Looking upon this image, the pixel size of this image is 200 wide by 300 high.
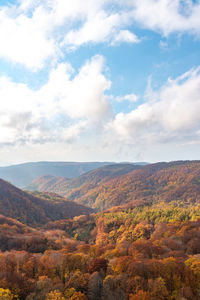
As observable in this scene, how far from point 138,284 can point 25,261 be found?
107 ft

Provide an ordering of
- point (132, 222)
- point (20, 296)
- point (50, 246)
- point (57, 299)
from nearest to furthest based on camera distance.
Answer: point (57, 299) → point (20, 296) → point (50, 246) → point (132, 222)

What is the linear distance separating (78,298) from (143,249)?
1491 inches

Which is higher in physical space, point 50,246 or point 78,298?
point 78,298

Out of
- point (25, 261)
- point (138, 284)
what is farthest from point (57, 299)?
point (25, 261)

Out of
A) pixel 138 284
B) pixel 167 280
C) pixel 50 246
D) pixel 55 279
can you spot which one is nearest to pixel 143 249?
pixel 167 280

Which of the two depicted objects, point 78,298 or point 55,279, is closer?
point 78,298

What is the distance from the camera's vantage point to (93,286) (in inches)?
1495

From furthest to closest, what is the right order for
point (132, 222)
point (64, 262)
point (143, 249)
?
point (132, 222), point (143, 249), point (64, 262)

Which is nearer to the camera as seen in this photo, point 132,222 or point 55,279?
point 55,279

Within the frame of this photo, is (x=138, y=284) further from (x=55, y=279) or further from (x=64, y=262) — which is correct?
(x=64, y=262)

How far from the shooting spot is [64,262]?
49.9 m

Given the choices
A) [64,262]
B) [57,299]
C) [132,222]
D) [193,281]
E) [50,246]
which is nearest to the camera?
[57,299]

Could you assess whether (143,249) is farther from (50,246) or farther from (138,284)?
(50,246)

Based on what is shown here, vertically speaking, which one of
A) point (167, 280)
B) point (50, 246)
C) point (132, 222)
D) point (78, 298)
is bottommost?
point (132, 222)
